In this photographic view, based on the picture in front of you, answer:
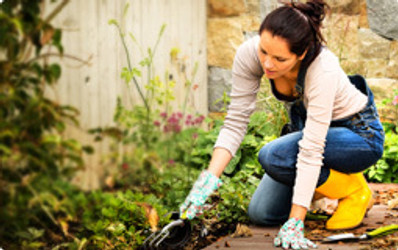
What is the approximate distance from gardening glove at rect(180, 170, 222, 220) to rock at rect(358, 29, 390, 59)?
280 cm

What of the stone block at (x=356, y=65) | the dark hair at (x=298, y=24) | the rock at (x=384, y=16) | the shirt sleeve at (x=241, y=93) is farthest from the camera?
the rock at (x=384, y=16)

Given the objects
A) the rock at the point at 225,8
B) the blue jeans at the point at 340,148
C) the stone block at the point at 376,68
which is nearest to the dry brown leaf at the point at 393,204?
the blue jeans at the point at 340,148

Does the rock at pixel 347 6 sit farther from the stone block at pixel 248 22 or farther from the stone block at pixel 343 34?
the stone block at pixel 248 22

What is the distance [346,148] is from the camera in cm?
219

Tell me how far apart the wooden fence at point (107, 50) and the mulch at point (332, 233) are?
2.88ft

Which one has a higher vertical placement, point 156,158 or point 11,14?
point 11,14

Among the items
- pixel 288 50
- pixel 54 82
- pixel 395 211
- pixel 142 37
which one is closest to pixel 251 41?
pixel 288 50

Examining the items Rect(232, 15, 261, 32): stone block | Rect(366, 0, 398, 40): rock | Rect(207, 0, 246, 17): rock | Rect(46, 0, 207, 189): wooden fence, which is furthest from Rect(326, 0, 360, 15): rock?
Rect(46, 0, 207, 189): wooden fence

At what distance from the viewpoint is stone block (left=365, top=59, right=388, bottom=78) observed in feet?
14.0

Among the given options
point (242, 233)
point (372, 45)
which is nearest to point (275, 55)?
point (242, 233)

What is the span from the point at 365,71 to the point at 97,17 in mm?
2438

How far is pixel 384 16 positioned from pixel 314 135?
2.73 meters

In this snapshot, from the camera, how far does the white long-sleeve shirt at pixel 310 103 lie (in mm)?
1980

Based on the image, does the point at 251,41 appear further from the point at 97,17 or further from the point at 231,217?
the point at 97,17
